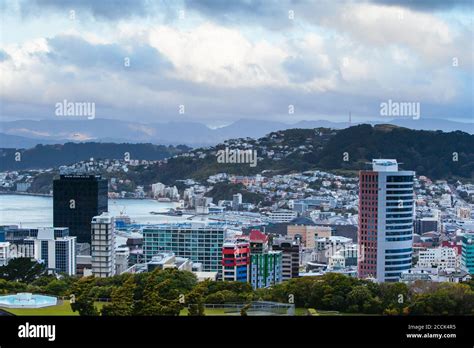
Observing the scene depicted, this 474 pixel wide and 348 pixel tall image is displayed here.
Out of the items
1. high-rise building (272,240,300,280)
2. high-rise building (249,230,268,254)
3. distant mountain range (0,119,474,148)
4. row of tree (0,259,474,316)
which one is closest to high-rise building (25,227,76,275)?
distant mountain range (0,119,474,148)

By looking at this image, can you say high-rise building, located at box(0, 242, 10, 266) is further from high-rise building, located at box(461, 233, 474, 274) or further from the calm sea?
high-rise building, located at box(461, 233, 474, 274)

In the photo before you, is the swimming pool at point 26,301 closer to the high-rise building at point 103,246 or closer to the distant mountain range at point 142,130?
the distant mountain range at point 142,130

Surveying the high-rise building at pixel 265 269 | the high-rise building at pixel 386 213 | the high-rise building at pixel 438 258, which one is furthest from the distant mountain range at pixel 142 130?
the high-rise building at pixel 438 258

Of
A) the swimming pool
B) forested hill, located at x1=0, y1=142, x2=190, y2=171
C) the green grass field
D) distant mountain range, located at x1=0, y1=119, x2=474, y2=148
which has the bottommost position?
the green grass field

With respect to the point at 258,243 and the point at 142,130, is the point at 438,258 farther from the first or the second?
the point at 142,130
